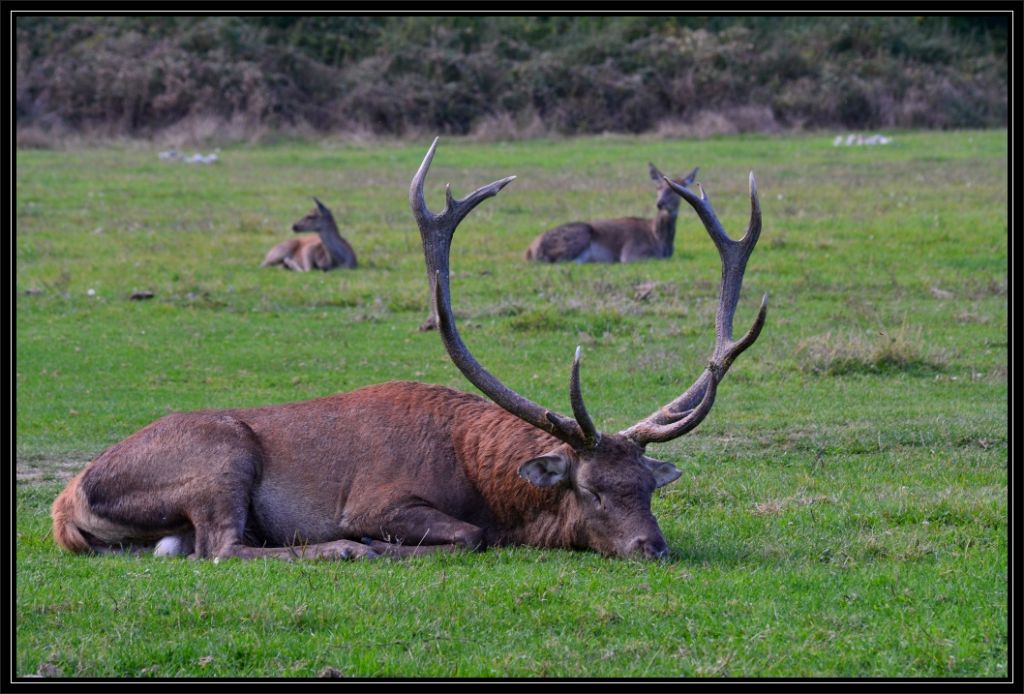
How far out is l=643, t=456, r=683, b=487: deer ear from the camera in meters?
8.24

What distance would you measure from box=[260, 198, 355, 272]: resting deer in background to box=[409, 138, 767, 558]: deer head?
13.3 metres

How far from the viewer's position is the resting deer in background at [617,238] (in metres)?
21.9

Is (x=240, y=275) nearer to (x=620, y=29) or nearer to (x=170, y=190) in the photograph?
(x=170, y=190)

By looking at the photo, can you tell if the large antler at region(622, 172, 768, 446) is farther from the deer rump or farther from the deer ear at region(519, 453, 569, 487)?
the deer rump

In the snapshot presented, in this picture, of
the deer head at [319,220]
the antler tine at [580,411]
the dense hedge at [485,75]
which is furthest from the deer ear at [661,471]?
the dense hedge at [485,75]

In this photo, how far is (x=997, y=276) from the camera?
18969mm

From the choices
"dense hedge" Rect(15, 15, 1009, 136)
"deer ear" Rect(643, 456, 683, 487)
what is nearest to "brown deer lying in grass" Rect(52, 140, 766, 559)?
"deer ear" Rect(643, 456, 683, 487)

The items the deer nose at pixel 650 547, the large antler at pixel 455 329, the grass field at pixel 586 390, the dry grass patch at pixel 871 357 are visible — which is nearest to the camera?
the grass field at pixel 586 390

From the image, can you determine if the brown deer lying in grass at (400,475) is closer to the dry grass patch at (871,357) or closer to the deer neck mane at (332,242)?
the dry grass patch at (871,357)

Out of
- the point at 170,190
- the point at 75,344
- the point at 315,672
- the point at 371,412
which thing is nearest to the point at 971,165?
the point at 170,190

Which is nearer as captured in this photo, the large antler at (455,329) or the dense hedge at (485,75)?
the large antler at (455,329)

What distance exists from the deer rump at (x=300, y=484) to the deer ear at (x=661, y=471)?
68 centimetres

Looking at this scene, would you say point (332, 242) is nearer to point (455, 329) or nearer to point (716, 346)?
point (716, 346)

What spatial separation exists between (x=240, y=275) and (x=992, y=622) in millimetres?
15713
